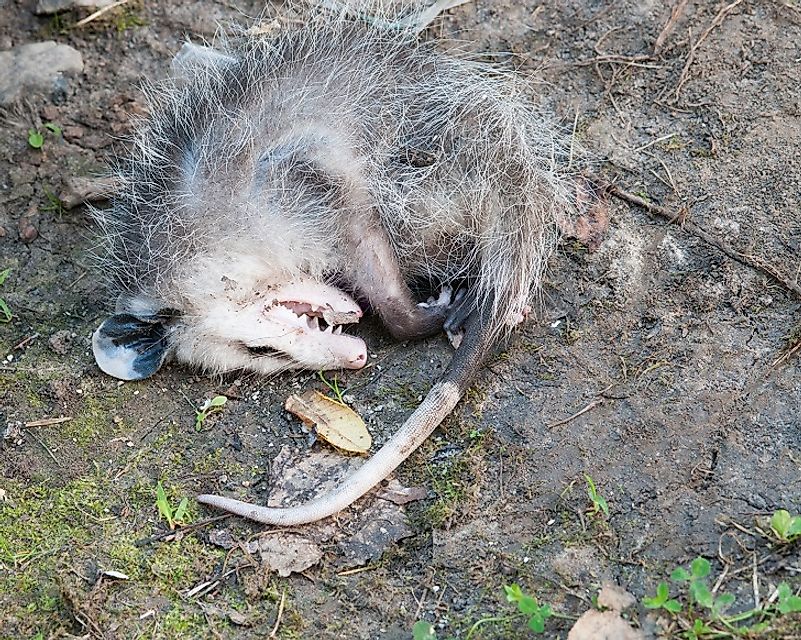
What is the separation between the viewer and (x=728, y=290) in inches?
108

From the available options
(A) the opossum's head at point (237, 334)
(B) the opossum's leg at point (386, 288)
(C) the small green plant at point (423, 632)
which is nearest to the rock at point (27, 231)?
(A) the opossum's head at point (237, 334)

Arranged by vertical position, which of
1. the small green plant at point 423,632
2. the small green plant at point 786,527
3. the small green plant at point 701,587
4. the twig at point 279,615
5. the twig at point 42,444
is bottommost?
the twig at point 42,444

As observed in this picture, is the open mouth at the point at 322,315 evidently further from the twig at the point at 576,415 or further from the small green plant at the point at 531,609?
the small green plant at the point at 531,609

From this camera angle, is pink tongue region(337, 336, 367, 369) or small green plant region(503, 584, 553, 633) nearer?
small green plant region(503, 584, 553, 633)

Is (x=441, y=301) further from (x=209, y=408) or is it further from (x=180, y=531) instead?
(x=180, y=531)

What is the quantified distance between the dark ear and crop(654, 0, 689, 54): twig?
6.44ft

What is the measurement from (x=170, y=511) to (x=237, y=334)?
620 millimetres

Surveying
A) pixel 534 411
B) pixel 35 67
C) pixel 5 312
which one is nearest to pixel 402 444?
pixel 534 411

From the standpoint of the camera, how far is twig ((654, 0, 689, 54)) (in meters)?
3.45

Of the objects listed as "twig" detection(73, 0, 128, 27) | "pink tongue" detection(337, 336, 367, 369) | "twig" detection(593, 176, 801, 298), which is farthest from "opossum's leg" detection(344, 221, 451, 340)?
"twig" detection(73, 0, 128, 27)

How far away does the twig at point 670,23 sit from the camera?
3453 millimetres

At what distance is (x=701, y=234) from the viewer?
9.55 feet

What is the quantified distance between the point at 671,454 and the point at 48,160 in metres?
2.43

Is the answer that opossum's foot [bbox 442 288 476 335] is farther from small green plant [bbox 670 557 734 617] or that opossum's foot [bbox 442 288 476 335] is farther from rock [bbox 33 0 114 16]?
rock [bbox 33 0 114 16]
